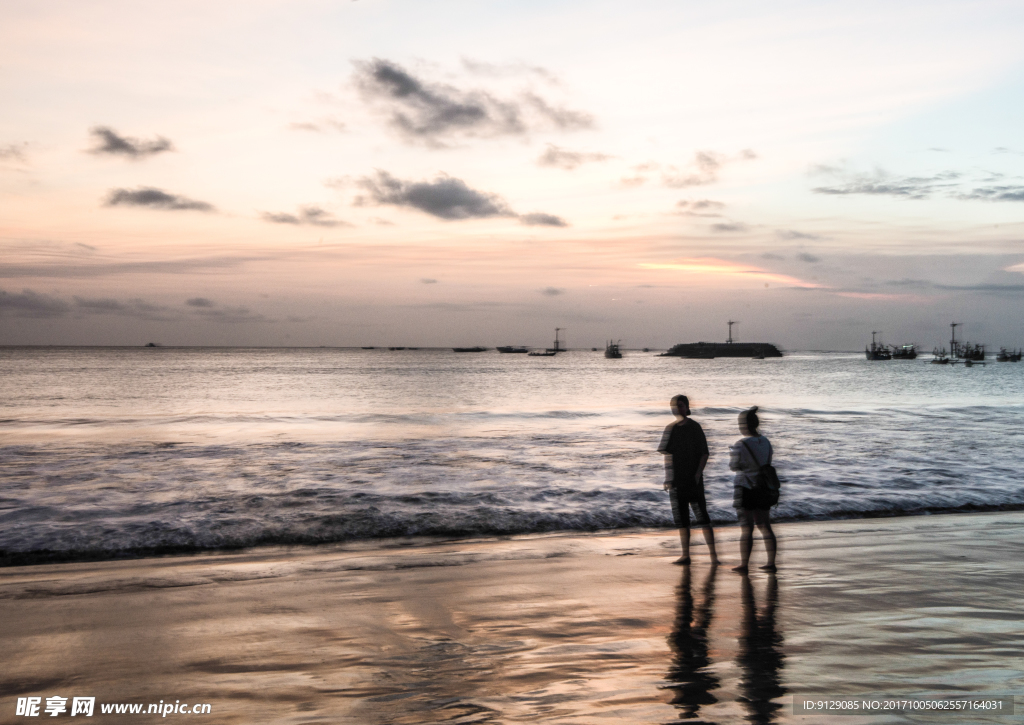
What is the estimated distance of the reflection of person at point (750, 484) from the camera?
7.97 meters

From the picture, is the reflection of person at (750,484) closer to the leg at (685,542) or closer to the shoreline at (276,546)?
the leg at (685,542)

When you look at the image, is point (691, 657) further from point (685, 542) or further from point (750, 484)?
point (685, 542)

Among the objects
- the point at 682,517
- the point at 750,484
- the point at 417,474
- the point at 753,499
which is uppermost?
the point at 750,484

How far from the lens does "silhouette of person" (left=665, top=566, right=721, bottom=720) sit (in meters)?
4.74

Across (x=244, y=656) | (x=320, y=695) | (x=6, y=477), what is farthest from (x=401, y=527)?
(x=6, y=477)

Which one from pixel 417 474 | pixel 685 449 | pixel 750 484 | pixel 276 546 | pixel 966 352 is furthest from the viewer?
pixel 966 352

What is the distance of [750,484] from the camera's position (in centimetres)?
813

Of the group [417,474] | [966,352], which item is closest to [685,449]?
[417,474]

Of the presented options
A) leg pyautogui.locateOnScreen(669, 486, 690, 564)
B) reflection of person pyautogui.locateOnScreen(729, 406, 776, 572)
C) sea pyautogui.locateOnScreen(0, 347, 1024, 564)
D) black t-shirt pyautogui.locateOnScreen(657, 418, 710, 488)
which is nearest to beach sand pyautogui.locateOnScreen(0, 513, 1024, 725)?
leg pyautogui.locateOnScreen(669, 486, 690, 564)

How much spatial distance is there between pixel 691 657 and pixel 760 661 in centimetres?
51

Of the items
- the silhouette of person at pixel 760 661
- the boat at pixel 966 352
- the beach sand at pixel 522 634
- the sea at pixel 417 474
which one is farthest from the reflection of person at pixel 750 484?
the boat at pixel 966 352

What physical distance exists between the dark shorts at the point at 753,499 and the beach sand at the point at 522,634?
78cm

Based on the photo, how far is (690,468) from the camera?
27.7ft

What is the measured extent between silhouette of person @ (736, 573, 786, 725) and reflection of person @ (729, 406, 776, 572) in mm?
1041
